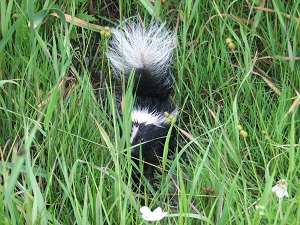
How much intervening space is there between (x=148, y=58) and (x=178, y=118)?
0.40 metres

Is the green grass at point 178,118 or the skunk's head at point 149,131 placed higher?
the green grass at point 178,118

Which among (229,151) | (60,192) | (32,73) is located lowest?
(60,192)

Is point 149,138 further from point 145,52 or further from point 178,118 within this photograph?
point 145,52

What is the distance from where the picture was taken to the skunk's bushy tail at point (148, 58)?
353 cm

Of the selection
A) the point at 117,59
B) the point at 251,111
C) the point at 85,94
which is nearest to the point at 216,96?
the point at 251,111

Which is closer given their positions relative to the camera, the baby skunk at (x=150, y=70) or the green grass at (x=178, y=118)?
the green grass at (x=178, y=118)

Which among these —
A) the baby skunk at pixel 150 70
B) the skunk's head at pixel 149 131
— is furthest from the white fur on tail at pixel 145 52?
the skunk's head at pixel 149 131

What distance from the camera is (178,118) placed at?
3.43 meters

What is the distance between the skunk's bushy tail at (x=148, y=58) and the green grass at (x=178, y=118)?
0.27ft

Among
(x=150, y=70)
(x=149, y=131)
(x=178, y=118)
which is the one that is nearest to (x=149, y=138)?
(x=149, y=131)

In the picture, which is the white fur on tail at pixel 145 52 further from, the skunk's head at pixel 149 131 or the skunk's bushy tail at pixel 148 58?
the skunk's head at pixel 149 131

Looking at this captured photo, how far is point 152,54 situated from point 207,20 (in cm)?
44

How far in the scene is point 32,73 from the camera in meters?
3.12

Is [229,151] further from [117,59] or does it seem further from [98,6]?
[98,6]
